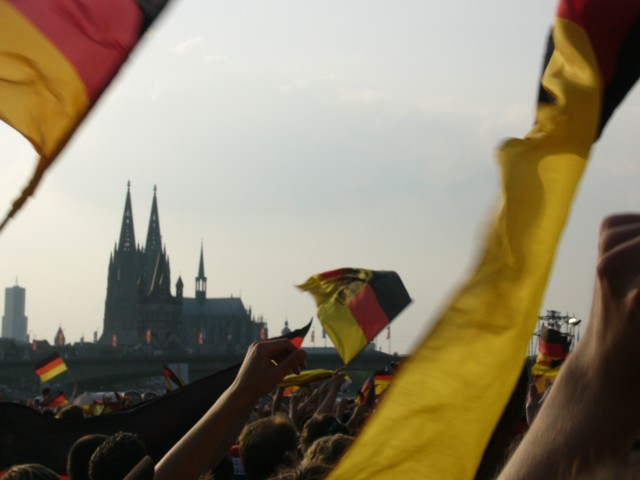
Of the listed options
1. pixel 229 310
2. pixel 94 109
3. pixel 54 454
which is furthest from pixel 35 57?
pixel 229 310

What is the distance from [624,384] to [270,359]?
5.95 feet

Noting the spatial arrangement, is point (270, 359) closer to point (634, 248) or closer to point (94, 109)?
point (94, 109)

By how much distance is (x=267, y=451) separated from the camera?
4059 millimetres

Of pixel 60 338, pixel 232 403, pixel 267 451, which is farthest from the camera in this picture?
pixel 60 338

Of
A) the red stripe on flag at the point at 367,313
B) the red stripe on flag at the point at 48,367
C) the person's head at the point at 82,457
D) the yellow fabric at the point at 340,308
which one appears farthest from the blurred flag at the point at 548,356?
the red stripe on flag at the point at 48,367

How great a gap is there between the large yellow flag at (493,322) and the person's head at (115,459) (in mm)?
1636

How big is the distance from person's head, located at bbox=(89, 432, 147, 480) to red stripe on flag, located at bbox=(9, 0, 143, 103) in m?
1.19

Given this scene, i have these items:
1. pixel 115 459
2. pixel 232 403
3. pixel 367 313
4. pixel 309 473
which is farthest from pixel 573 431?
pixel 367 313

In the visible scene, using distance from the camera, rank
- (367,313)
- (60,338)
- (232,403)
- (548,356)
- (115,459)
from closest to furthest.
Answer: (232,403)
(115,459)
(548,356)
(367,313)
(60,338)

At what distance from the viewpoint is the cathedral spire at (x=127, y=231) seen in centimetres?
15100

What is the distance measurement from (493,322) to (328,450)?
5.76 feet

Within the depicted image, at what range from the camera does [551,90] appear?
2451mm

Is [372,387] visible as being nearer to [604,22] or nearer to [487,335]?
[604,22]

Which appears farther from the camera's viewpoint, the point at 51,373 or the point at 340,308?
the point at 51,373
